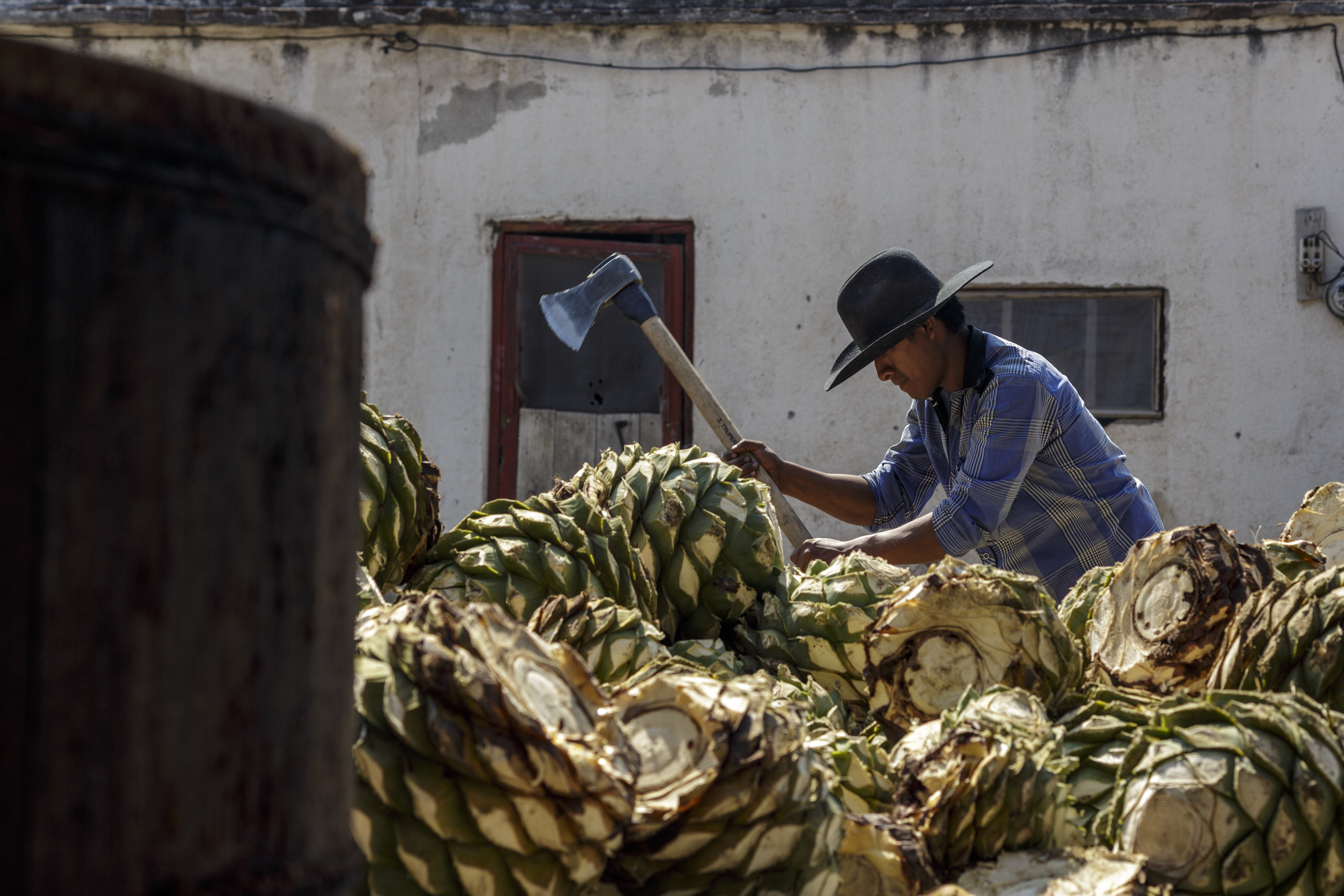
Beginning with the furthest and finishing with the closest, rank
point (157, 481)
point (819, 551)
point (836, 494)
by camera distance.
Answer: point (836, 494), point (819, 551), point (157, 481)

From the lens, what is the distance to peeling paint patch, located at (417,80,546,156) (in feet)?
21.5

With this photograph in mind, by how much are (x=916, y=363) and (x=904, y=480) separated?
754 mm

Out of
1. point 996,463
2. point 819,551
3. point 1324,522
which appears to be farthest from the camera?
point 996,463

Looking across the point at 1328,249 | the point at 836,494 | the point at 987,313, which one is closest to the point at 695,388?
the point at 836,494

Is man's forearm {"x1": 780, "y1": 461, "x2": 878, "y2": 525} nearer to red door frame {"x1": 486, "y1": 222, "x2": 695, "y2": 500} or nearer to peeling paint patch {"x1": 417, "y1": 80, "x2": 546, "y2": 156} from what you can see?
red door frame {"x1": 486, "y1": 222, "x2": 695, "y2": 500}

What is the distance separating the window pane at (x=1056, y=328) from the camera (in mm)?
6469

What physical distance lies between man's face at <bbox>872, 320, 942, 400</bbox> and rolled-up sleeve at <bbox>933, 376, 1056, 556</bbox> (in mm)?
228

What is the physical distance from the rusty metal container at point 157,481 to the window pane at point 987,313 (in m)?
6.17

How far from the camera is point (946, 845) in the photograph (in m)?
1.03

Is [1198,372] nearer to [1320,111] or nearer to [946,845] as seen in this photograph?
[1320,111]

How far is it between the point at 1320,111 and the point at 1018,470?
4.19m

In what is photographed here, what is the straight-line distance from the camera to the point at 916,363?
142 inches

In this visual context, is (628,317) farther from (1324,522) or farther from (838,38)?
(838,38)

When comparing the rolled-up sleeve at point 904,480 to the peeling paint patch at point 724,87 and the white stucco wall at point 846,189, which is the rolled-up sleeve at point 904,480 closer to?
the white stucco wall at point 846,189
